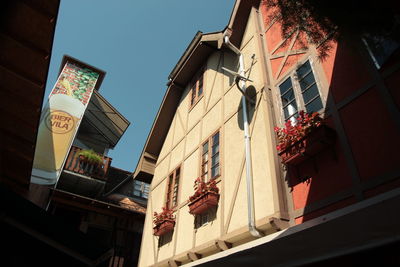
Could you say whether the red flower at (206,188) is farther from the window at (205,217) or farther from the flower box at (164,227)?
the flower box at (164,227)

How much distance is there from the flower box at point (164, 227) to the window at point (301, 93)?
4.28 meters

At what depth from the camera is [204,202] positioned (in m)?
6.59

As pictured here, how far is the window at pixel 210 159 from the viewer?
727cm

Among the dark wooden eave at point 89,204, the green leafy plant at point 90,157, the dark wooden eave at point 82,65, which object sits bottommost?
the dark wooden eave at point 89,204

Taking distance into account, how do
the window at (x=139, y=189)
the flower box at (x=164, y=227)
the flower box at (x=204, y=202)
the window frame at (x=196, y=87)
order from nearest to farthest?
the flower box at (x=204, y=202)
the flower box at (x=164, y=227)
the window frame at (x=196, y=87)
the window at (x=139, y=189)

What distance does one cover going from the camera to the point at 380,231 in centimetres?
275

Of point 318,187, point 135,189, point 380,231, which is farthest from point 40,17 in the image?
point 135,189

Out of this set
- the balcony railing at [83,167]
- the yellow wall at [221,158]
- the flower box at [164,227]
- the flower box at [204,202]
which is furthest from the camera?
the balcony railing at [83,167]

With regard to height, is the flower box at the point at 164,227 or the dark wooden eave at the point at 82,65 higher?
the dark wooden eave at the point at 82,65

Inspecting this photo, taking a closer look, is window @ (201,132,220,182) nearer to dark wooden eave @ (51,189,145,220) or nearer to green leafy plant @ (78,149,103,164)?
dark wooden eave @ (51,189,145,220)

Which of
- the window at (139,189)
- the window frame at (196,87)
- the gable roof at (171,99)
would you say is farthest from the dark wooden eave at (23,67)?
the window at (139,189)

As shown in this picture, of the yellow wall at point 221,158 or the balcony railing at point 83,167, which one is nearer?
the yellow wall at point 221,158

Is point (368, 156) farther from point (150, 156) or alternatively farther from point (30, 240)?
point (150, 156)

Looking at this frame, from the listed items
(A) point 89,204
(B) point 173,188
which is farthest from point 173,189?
(A) point 89,204
